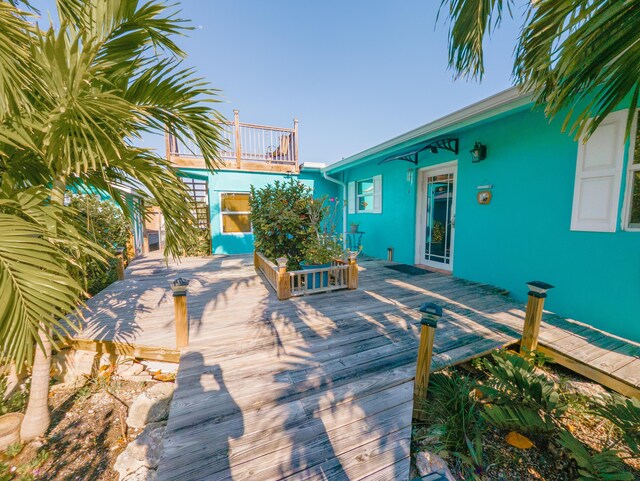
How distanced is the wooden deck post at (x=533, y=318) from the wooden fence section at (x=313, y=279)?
7.37ft

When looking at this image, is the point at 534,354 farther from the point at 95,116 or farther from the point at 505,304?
the point at 95,116

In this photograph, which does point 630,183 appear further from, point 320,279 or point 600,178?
point 320,279

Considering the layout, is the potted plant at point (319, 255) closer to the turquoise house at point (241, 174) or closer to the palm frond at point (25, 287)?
the palm frond at point (25, 287)

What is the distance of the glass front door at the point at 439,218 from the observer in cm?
500

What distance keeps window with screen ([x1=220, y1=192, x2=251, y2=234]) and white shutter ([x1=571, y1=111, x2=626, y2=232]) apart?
7.19 m

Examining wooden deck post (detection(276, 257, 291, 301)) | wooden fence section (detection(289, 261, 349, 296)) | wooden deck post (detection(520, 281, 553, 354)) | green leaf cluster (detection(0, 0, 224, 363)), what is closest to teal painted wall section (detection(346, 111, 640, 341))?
wooden deck post (detection(520, 281, 553, 354))

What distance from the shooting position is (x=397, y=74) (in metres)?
6.79

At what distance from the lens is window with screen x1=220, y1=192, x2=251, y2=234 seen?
7.76m

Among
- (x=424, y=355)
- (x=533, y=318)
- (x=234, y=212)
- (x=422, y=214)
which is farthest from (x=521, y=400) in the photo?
(x=234, y=212)

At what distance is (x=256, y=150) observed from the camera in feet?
25.6

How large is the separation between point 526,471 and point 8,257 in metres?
3.15

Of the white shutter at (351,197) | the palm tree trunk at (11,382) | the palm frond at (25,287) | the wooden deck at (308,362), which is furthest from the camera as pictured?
the white shutter at (351,197)

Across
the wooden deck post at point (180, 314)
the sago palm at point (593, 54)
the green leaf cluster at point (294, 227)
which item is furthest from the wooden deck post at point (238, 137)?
the sago palm at point (593, 54)

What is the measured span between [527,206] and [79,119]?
4.86 meters
